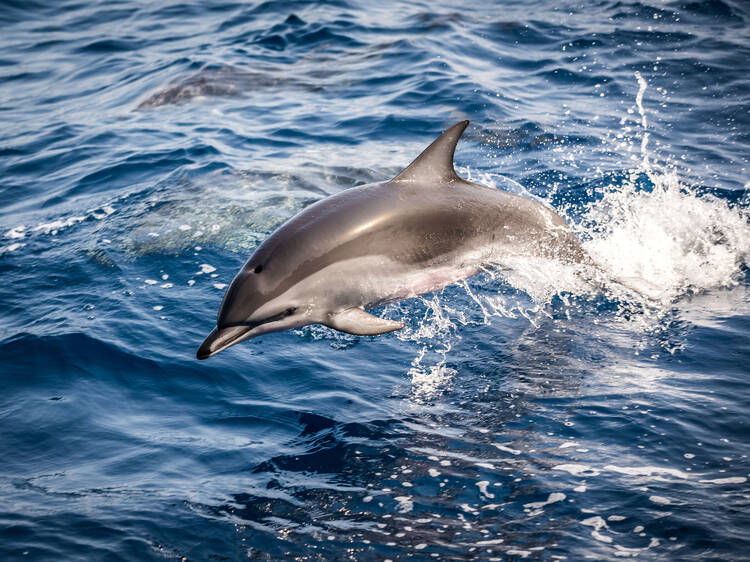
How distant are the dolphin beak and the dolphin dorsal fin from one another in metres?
1.78

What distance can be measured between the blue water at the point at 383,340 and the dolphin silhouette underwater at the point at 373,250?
0.80 m

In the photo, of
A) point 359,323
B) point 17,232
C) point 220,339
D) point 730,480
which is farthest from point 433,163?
point 17,232

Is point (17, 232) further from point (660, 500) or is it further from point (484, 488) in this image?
point (660, 500)

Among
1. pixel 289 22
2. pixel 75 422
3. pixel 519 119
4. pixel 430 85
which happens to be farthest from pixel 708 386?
pixel 289 22

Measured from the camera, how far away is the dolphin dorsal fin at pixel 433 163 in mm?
5973

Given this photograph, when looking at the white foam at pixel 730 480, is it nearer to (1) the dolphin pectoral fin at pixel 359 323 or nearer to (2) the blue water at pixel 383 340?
(2) the blue water at pixel 383 340

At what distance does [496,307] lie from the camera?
7.43 m

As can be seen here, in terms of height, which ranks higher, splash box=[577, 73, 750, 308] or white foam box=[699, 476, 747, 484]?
splash box=[577, 73, 750, 308]

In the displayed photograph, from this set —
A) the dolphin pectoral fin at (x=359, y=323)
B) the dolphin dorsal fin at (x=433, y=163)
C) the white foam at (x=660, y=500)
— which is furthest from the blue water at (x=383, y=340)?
the dolphin dorsal fin at (x=433, y=163)

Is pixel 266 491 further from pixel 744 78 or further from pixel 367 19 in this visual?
pixel 367 19

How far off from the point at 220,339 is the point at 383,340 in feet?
7.11

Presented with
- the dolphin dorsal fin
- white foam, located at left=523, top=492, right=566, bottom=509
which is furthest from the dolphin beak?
white foam, located at left=523, top=492, right=566, bottom=509

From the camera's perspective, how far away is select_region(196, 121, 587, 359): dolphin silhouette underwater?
211 inches

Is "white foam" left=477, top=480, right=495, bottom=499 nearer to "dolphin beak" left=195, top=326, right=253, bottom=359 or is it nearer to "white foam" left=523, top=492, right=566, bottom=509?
"white foam" left=523, top=492, right=566, bottom=509
